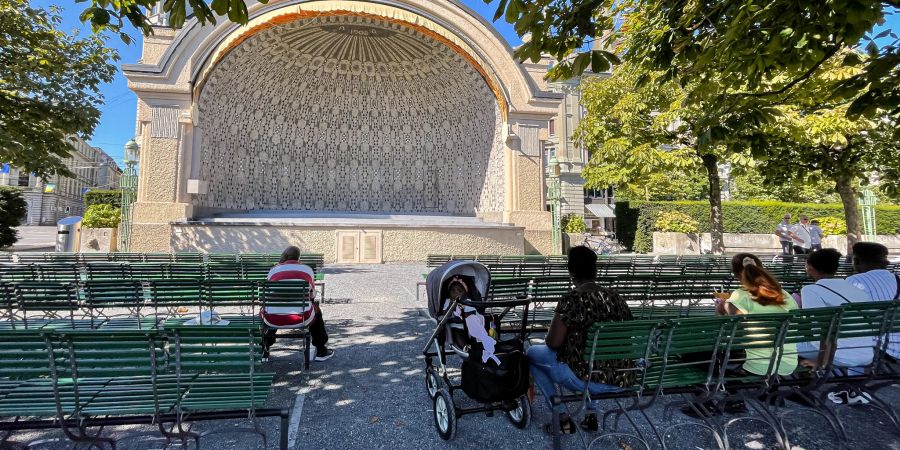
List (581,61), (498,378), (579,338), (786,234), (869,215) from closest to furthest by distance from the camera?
(498,378) → (579,338) → (581,61) → (786,234) → (869,215)

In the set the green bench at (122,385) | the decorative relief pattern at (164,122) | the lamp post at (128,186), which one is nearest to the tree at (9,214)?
the lamp post at (128,186)

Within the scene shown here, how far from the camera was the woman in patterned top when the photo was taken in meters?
2.70

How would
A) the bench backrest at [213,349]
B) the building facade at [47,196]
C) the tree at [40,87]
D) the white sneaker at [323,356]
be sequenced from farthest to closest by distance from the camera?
the building facade at [47,196]
the tree at [40,87]
the white sneaker at [323,356]
the bench backrest at [213,349]

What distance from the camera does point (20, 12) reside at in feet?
28.4

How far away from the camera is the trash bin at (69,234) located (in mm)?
14039

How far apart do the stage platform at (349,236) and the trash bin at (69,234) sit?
400 cm

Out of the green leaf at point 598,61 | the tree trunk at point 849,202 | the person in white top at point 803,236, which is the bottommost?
the person in white top at point 803,236

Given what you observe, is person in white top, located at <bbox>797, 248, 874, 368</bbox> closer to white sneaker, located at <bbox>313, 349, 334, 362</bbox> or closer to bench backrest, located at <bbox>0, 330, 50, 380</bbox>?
white sneaker, located at <bbox>313, 349, 334, 362</bbox>

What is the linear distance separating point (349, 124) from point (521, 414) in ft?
57.6

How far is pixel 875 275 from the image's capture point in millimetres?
3678

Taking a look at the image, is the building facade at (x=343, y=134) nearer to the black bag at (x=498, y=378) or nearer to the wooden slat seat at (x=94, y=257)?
the wooden slat seat at (x=94, y=257)

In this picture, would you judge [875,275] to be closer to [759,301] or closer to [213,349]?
[759,301]

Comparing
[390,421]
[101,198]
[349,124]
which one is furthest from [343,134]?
[101,198]

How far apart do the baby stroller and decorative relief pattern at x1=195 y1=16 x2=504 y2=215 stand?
1370cm
